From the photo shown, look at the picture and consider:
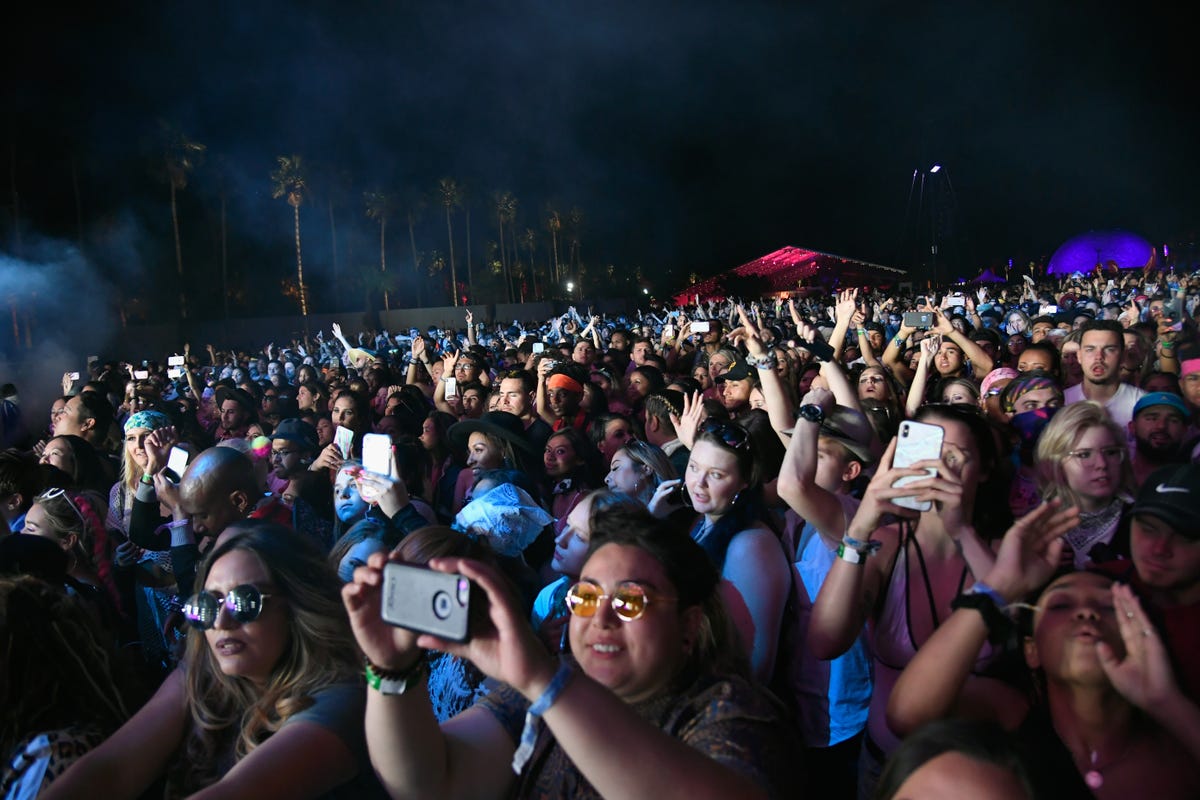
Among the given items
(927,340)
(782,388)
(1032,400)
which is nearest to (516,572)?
(782,388)

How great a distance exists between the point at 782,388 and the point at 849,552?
1675mm

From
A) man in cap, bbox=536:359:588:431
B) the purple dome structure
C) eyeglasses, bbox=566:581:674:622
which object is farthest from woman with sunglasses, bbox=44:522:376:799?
the purple dome structure

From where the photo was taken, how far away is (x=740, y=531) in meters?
3.15

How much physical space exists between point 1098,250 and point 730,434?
72.7 metres

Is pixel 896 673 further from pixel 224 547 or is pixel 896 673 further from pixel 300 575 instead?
pixel 224 547

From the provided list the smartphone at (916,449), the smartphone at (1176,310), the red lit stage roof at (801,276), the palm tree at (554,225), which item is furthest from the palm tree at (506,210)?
the smartphone at (916,449)

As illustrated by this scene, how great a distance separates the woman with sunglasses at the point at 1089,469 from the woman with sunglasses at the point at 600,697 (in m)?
2.31

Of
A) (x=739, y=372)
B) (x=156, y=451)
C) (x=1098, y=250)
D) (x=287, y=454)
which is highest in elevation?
(x=1098, y=250)

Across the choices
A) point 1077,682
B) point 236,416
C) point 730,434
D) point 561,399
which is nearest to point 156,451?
point 561,399

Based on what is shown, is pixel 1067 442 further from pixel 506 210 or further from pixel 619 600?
pixel 506 210

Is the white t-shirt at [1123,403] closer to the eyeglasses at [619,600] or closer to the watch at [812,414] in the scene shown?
the watch at [812,414]

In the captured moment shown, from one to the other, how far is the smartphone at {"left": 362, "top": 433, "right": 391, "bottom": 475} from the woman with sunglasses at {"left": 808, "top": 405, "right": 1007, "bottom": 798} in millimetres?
1953

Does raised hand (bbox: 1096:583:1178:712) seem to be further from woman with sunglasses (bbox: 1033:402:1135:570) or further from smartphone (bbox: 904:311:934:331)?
smartphone (bbox: 904:311:934:331)

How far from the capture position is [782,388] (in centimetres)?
395
